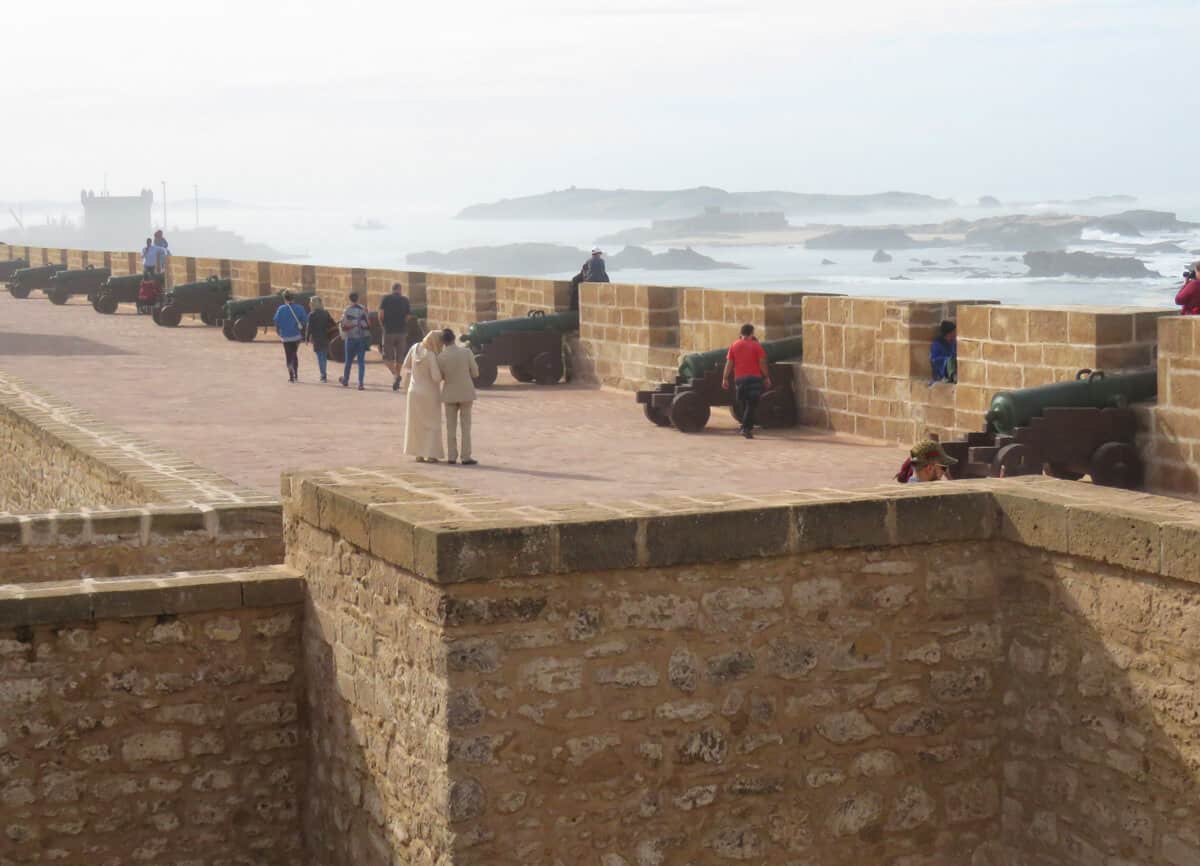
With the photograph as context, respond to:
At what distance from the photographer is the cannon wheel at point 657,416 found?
51.5 ft

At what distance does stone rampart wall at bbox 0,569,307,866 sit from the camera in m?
6.95

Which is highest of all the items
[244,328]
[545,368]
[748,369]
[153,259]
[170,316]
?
[153,259]

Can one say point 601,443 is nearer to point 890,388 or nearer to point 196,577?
point 890,388

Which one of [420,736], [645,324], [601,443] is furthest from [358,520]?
[645,324]

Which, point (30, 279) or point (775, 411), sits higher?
point (30, 279)

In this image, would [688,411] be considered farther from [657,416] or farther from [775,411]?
[775,411]

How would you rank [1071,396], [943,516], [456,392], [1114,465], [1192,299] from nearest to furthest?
[943,516] < [1114,465] < [1071,396] < [456,392] < [1192,299]

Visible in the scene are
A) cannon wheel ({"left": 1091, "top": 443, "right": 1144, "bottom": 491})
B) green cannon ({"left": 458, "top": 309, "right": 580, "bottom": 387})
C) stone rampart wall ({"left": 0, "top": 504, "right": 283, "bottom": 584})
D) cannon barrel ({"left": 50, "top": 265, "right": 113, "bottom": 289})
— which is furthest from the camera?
cannon barrel ({"left": 50, "top": 265, "right": 113, "bottom": 289})

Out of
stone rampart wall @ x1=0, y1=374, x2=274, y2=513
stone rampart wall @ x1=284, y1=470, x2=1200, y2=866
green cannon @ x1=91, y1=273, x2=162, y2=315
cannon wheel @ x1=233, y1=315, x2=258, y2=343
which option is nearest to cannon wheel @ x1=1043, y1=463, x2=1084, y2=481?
stone rampart wall @ x1=0, y1=374, x2=274, y2=513

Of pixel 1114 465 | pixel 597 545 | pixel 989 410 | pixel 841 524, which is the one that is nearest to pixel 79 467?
pixel 989 410

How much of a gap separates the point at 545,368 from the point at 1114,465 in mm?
8960

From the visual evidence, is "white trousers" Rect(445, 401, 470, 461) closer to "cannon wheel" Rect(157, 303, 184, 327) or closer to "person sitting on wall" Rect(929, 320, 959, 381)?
"person sitting on wall" Rect(929, 320, 959, 381)

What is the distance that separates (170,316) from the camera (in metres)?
30.5

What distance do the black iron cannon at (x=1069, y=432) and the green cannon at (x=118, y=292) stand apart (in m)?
25.3
